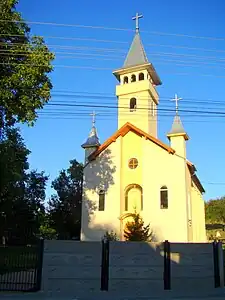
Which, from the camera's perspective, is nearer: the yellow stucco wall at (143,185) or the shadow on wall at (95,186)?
the yellow stucco wall at (143,185)

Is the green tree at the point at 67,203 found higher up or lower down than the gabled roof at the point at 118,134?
lower down

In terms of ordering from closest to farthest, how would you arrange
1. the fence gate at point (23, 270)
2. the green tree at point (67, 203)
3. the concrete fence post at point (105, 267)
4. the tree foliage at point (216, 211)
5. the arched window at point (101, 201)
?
the fence gate at point (23, 270)
the concrete fence post at point (105, 267)
the arched window at point (101, 201)
the green tree at point (67, 203)
the tree foliage at point (216, 211)

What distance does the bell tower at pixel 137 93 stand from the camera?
33844mm

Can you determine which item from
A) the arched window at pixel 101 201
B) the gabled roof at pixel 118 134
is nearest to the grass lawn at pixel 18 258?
the arched window at pixel 101 201

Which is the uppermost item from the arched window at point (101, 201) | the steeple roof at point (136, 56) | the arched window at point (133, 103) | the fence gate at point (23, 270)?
the steeple roof at point (136, 56)

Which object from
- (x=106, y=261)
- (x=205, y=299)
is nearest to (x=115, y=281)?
(x=106, y=261)

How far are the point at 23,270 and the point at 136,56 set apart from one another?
27707 mm

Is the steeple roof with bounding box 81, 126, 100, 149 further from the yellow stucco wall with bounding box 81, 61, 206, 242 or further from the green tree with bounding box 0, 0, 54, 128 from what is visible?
the green tree with bounding box 0, 0, 54, 128

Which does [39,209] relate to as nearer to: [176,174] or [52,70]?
[176,174]

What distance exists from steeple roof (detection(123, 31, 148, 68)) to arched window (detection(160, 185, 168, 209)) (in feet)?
42.8

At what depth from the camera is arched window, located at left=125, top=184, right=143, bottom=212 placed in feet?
97.0

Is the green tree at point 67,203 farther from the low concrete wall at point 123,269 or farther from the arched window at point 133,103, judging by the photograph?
the low concrete wall at point 123,269

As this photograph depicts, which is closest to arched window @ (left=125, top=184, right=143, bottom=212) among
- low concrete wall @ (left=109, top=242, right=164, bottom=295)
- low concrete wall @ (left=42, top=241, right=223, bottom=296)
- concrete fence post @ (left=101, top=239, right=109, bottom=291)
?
low concrete wall @ (left=42, top=241, right=223, bottom=296)

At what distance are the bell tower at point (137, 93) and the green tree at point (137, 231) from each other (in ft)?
29.6
